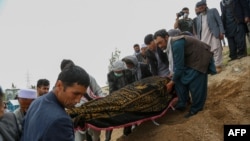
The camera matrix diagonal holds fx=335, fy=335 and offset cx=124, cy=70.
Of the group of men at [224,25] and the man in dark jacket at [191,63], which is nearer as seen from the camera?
the man in dark jacket at [191,63]

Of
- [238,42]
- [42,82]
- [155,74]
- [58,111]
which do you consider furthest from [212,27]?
[58,111]

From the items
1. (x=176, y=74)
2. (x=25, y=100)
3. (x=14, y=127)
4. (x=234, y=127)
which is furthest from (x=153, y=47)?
(x=14, y=127)

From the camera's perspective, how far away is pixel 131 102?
495 cm

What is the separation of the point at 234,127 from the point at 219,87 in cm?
157

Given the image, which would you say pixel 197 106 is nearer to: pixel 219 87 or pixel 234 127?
pixel 234 127

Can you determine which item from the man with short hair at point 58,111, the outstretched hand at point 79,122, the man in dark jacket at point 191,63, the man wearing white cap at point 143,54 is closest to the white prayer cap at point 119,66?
the man in dark jacket at point 191,63

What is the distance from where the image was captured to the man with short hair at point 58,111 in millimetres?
1872

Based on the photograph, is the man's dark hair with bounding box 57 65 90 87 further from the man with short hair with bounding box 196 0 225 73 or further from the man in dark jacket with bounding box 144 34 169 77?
the man with short hair with bounding box 196 0 225 73

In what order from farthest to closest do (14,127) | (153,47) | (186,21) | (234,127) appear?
(186,21), (153,47), (234,127), (14,127)

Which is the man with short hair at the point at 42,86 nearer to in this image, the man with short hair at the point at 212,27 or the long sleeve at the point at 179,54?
the long sleeve at the point at 179,54

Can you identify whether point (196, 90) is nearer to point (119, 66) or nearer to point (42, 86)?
point (119, 66)

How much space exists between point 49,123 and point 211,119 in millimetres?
3695

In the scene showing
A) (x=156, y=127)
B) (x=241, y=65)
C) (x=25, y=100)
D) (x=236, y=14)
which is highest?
(x=236, y=14)

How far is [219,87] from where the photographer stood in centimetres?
630
